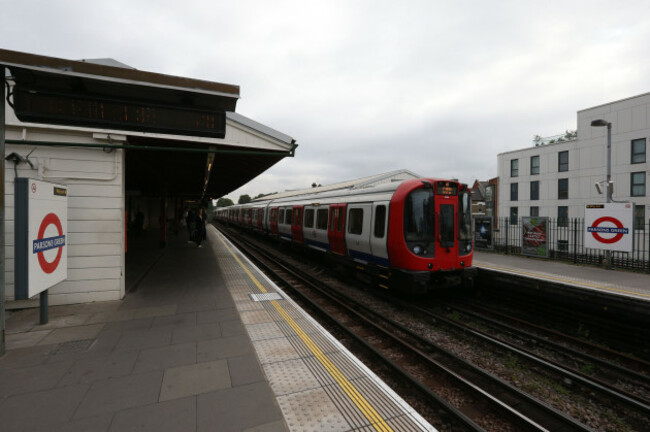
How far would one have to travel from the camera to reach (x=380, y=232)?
293 inches

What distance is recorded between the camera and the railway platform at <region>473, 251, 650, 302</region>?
6.75 meters

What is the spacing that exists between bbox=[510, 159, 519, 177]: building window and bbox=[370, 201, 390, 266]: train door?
24578mm

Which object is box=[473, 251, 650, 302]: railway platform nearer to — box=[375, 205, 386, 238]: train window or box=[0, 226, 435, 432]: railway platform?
box=[375, 205, 386, 238]: train window

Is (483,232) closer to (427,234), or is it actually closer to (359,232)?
(359,232)

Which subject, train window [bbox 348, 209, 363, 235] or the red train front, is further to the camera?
train window [bbox 348, 209, 363, 235]

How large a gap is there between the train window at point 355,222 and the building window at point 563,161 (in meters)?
22.6

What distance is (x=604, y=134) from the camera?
19984mm

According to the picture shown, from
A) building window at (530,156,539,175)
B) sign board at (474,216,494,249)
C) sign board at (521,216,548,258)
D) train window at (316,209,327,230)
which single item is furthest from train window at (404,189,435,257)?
building window at (530,156,539,175)

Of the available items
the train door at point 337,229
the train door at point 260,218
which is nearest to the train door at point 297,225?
the train door at point 337,229

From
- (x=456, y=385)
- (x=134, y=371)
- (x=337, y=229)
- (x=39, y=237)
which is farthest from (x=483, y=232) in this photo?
(x=39, y=237)

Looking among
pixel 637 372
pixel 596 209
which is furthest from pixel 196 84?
pixel 596 209

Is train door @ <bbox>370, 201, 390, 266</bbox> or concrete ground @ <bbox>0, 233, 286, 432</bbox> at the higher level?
train door @ <bbox>370, 201, 390, 266</bbox>

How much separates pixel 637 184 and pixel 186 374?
26302 millimetres

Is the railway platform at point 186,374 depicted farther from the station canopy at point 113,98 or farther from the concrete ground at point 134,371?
the station canopy at point 113,98
